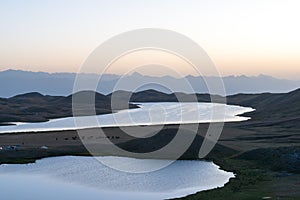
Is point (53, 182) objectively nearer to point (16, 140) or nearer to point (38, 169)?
point (38, 169)

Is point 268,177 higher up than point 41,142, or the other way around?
point 41,142

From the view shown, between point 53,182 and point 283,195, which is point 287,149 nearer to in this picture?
point 283,195

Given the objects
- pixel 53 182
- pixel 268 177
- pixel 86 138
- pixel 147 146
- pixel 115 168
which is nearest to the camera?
pixel 53 182

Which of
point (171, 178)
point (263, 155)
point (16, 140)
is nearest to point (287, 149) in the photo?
point (263, 155)

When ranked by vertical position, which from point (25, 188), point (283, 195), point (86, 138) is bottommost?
point (283, 195)

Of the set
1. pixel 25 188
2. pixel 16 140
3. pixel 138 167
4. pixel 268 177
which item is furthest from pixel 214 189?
pixel 16 140

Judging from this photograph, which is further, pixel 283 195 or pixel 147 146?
pixel 147 146

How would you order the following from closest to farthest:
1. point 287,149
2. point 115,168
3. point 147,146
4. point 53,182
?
1. point 53,182
2. point 115,168
3. point 287,149
4. point 147,146
